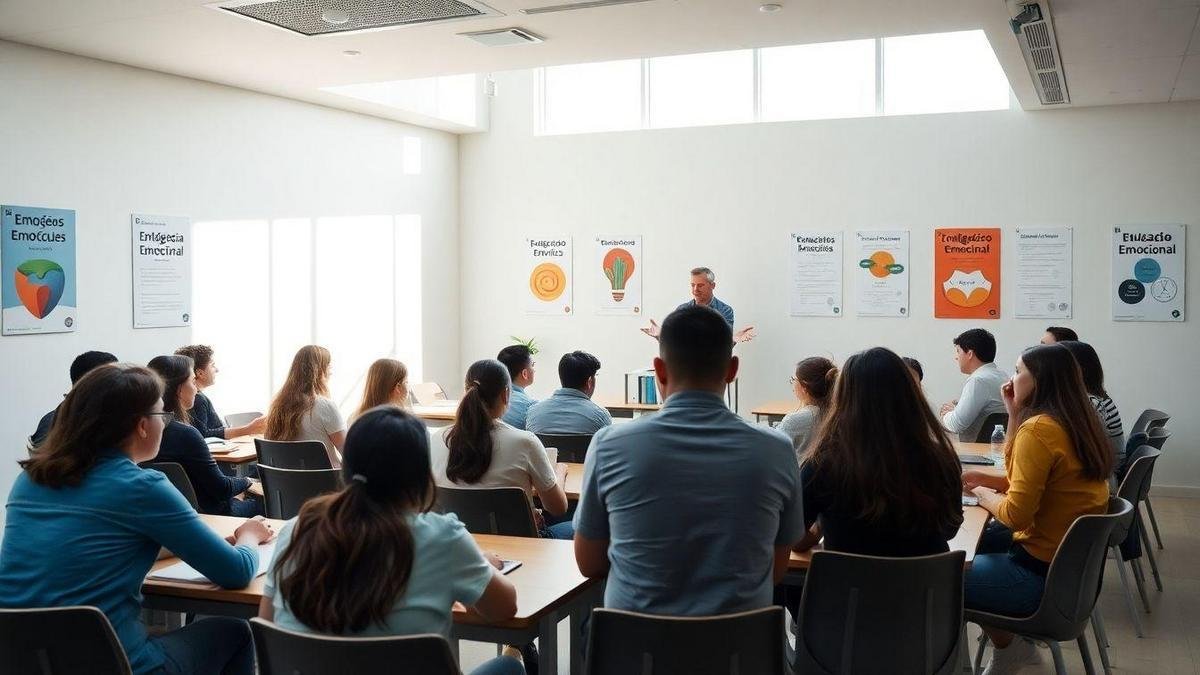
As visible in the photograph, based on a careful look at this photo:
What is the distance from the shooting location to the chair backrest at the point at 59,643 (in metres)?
2.29

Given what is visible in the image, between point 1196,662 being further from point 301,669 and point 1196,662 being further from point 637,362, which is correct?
point 637,362

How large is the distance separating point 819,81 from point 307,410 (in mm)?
5488

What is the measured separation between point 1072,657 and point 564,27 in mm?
3855

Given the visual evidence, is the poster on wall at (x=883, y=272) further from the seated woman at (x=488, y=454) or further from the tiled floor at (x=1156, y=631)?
the seated woman at (x=488, y=454)

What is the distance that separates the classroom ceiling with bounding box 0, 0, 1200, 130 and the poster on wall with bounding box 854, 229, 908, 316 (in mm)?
1880

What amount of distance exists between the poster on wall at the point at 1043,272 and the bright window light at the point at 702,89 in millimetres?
2487

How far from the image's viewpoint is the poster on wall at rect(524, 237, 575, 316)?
9555 millimetres

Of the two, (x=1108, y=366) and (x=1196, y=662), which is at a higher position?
(x=1108, y=366)

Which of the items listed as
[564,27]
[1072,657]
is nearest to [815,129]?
[564,27]

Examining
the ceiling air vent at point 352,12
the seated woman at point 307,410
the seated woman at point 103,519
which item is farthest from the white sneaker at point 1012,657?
the ceiling air vent at point 352,12

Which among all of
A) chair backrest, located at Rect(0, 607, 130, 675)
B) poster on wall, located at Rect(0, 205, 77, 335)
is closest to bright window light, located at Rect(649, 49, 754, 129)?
poster on wall, located at Rect(0, 205, 77, 335)

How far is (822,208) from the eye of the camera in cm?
865

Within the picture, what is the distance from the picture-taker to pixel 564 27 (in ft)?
18.3

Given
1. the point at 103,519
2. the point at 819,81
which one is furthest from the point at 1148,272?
the point at 103,519
